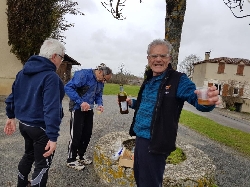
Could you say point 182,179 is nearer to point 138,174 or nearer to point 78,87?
point 138,174

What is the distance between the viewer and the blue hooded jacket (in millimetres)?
2477

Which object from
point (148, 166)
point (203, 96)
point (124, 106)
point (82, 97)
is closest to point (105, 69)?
point (82, 97)

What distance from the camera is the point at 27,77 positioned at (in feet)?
8.64

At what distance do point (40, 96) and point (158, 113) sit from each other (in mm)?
1286

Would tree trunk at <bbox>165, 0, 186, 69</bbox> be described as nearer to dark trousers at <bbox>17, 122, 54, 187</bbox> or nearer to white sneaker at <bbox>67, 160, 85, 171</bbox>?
white sneaker at <bbox>67, 160, 85, 171</bbox>

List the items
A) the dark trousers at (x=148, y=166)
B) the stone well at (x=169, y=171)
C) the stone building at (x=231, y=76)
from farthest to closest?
the stone building at (x=231, y=76) < the stone well at (x=169, y=171) < the dark trousers at (x=148, y=166)

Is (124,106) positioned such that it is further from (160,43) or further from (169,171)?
(169,171)

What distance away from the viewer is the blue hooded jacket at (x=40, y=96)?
97.5 inches

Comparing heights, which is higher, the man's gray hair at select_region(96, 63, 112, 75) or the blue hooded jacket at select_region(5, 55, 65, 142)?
the man's gray hair at select_region(96, 63, 112, 75)

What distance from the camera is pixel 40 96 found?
2555 mm

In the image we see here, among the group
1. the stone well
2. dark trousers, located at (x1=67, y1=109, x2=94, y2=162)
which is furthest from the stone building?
dark trousers, located at (x1=67, y1=109, x2=94, y2=162)

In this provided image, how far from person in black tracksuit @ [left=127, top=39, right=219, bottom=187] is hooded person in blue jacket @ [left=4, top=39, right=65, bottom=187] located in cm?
89

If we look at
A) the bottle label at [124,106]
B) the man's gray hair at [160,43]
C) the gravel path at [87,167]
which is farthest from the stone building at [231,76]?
the man's gray hair at [160,43]

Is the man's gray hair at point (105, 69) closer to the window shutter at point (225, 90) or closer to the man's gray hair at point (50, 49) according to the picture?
the man's gray hair at point (50, 49)
